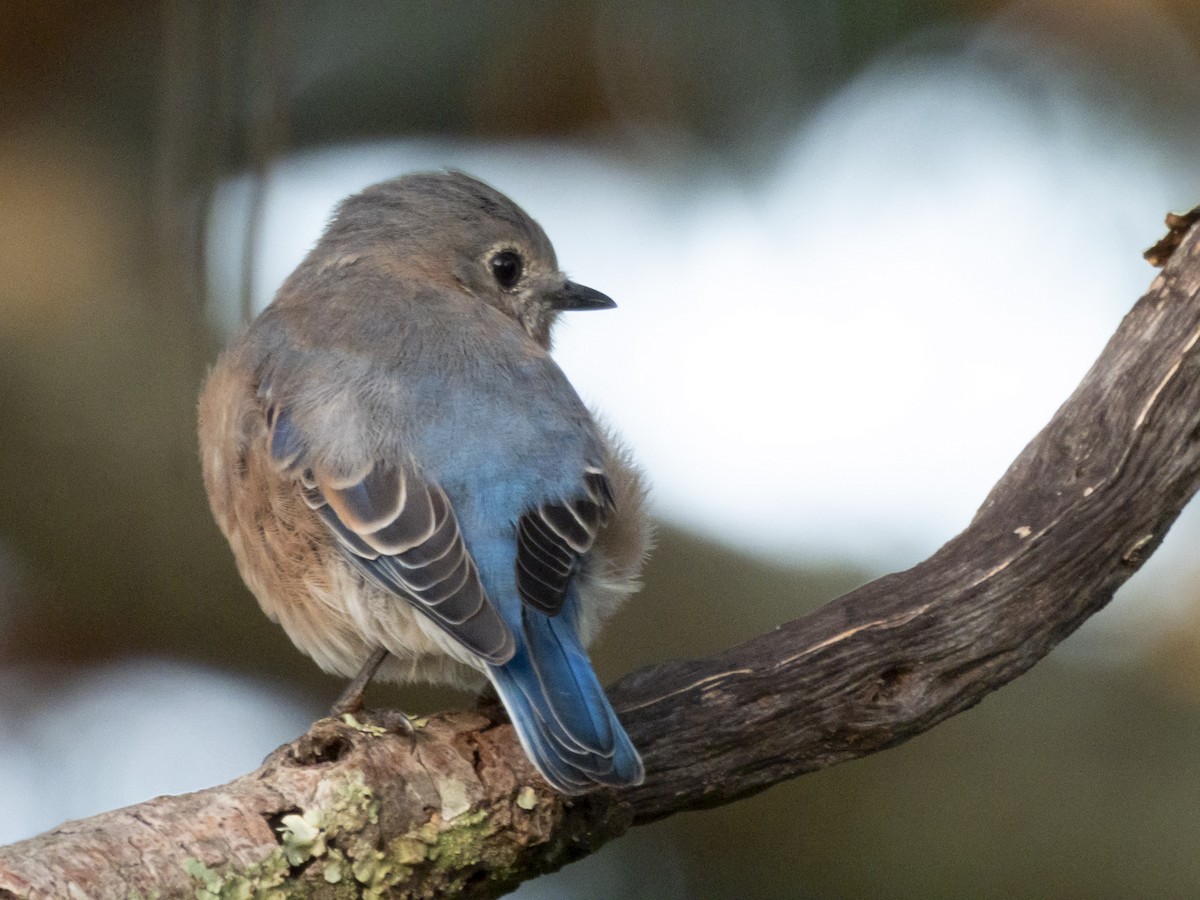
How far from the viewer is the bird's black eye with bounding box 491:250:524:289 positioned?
3.95 m

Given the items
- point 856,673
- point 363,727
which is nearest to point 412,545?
point 363,727

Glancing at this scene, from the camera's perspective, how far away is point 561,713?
2.58 meters

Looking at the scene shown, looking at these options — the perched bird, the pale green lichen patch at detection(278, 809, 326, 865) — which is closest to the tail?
the perched bird

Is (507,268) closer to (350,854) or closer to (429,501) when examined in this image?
(429,501)

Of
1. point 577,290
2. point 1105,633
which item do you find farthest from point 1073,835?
point 577,290

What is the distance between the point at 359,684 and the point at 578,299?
1.50m

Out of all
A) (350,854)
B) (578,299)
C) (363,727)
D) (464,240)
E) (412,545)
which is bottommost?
(350,854)

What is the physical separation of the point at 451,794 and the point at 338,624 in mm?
610

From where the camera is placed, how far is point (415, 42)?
Answer: 448 cm

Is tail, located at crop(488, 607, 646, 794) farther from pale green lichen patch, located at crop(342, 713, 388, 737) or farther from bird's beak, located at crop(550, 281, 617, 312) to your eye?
bird's beak, located at crop(550, 281, 617, 312)

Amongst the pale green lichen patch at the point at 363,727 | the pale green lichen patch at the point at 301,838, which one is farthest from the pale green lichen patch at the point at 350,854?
the pale green lichen patch at the point at 363,727

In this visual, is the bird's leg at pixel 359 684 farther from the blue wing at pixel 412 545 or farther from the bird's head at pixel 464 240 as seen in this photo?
the bird's head at pixel 464 240

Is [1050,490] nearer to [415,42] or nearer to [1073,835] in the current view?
[1073,835]

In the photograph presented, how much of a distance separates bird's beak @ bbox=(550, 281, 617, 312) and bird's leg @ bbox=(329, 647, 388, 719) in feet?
4.48
